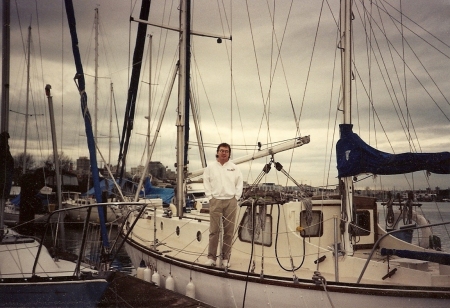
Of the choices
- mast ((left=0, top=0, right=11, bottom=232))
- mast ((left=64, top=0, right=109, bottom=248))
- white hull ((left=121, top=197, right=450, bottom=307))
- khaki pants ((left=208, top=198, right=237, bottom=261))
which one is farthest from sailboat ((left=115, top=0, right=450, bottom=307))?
mast ((left=0, top=0, right=11, bottom=232))

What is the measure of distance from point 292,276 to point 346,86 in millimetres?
3585

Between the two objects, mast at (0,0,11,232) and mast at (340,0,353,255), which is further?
mast at (0,0,11,232)

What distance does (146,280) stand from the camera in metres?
9.79

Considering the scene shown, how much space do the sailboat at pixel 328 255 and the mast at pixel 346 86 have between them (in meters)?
0.02

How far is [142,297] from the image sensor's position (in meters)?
8.00

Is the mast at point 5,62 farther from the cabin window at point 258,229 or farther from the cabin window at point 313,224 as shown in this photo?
the cabin window at point 313,224

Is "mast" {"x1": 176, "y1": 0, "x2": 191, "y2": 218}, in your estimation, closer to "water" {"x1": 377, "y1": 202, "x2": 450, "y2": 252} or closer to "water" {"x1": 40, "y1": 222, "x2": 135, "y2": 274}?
"water" {"x1": 40, "y1": 222, "x2": 135, "y2": 274}

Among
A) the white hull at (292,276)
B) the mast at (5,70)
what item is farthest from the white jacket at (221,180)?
the mast at (5,70)

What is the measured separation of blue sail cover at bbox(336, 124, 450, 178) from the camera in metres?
6.55

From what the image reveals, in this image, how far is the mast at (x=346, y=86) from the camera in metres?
7.38

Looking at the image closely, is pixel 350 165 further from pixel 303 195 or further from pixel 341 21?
pixel 341 21

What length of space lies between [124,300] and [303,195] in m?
4.01

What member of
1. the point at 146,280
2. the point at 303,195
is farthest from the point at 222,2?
the point at 146,280

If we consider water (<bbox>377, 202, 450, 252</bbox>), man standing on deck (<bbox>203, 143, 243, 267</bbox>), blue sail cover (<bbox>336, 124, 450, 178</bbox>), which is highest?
blue sail cover (<bbox>336, 124, 450, 178</bbox>)
